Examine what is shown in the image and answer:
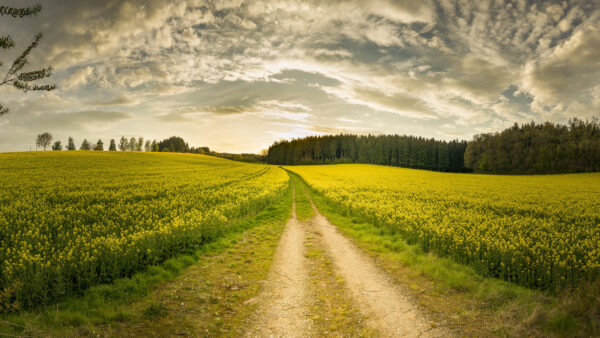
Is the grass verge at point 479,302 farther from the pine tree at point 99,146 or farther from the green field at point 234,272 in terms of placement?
the pine tree at point 99,146

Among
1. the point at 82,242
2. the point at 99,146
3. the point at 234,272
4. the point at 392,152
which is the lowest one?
the point at 234,272

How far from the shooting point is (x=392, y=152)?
5231 inches

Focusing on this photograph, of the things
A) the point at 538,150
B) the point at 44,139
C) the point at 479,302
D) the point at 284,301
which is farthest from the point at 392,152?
the point at 44,139

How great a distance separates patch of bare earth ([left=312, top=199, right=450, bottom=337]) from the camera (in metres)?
6.01

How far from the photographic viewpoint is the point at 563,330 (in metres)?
5.57

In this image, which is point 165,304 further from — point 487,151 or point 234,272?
point 487,151

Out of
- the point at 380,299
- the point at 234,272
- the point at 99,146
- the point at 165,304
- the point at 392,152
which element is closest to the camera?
the point at 165,304

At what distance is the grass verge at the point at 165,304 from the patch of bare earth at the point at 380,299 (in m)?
3.18

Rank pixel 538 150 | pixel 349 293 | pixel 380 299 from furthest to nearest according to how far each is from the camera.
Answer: pixel 538 150 → pixel 349 293 → pixel 380 299

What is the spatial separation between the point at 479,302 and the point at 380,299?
2807mm

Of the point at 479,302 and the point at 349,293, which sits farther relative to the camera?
the point at 349,293

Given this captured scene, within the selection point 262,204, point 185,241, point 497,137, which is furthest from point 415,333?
point 497,137

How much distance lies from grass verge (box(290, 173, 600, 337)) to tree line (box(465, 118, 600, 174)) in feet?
355

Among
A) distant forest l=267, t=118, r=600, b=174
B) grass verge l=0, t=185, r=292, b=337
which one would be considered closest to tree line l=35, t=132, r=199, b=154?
distant forest l=267, t=118, r=600, b=174
